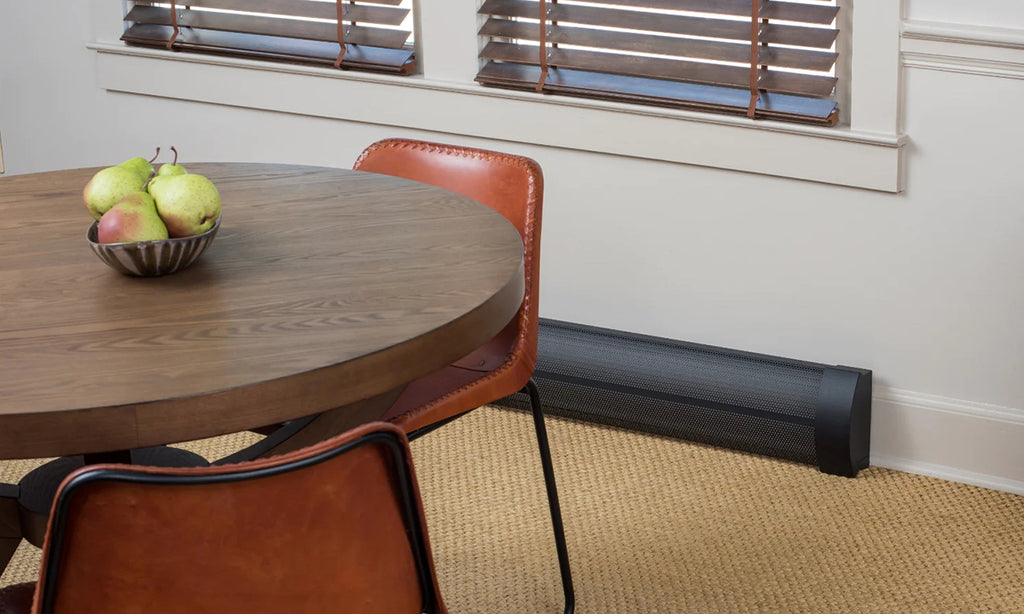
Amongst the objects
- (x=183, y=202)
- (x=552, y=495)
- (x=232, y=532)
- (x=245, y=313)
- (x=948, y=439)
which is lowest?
(x=948, y=439)

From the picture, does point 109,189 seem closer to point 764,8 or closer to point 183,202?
point 183,202

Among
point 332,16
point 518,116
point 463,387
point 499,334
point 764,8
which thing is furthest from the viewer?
point 332,16

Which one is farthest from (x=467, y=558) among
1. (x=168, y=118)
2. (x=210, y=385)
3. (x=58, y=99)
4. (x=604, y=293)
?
(x=58, y=99)

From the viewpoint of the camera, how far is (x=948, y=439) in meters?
2.59

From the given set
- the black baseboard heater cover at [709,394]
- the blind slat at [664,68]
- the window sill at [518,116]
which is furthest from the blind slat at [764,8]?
the black baseboard heater cover at [709,394]

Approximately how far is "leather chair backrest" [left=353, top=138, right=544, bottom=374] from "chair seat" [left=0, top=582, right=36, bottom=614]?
2.82 feet

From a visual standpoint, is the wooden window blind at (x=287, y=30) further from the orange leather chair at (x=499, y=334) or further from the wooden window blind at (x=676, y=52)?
the orange leather chair at (x=499, y=334)

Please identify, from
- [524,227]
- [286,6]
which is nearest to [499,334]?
[524,227]

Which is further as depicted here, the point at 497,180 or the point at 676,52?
the point at 676,52

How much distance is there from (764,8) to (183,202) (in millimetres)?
1482

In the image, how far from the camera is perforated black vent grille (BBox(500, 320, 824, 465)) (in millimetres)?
2617

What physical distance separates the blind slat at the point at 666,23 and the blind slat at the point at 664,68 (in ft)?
0.24

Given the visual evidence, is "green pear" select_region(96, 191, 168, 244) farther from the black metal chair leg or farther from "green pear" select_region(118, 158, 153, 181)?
the black metal chair leg

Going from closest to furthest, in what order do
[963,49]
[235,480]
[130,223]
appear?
1. [235,480]
2. [130,223]
3. [963,49]
